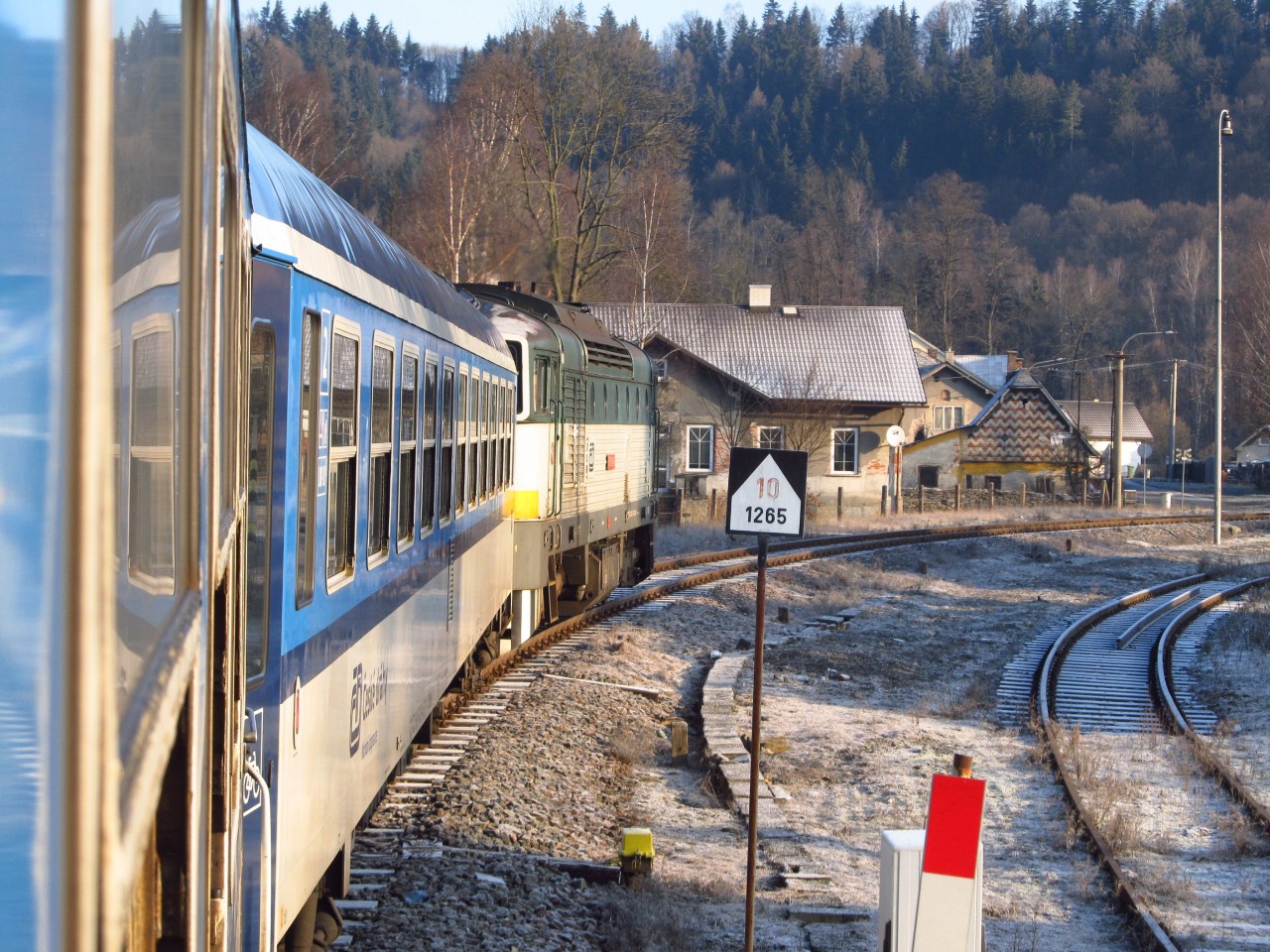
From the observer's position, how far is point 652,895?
717cm

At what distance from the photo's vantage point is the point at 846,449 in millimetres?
41906

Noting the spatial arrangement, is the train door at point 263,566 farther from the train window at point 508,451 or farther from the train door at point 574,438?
the train door at point 574,438

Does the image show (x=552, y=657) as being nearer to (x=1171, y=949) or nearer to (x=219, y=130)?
(x=1171, y=949)

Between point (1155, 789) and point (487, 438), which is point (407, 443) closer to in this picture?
point (487, 438)

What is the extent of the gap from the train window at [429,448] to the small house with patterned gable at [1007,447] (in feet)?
137

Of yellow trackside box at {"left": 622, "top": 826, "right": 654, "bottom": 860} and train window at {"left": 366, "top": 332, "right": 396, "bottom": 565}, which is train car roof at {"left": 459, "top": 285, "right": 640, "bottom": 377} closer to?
yellow trackside box at {"left": 622, "top": 826, "right": 654, "bottom": 860}

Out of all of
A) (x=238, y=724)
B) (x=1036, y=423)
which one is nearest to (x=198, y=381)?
(x=238, y=724)

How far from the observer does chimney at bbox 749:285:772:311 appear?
153 feet

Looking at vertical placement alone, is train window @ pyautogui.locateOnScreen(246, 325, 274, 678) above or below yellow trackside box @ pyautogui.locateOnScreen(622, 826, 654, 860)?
above

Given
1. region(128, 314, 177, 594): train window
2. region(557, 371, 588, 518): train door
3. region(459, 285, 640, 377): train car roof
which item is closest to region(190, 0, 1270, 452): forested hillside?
region(459, 285, 640, 377): train car roof

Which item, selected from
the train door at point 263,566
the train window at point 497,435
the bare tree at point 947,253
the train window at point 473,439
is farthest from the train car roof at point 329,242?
the bare tree at point 947,253

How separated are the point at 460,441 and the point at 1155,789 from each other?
5.79 m

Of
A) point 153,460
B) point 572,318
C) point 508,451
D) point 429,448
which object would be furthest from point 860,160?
point 153,460

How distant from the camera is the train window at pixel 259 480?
388cm
